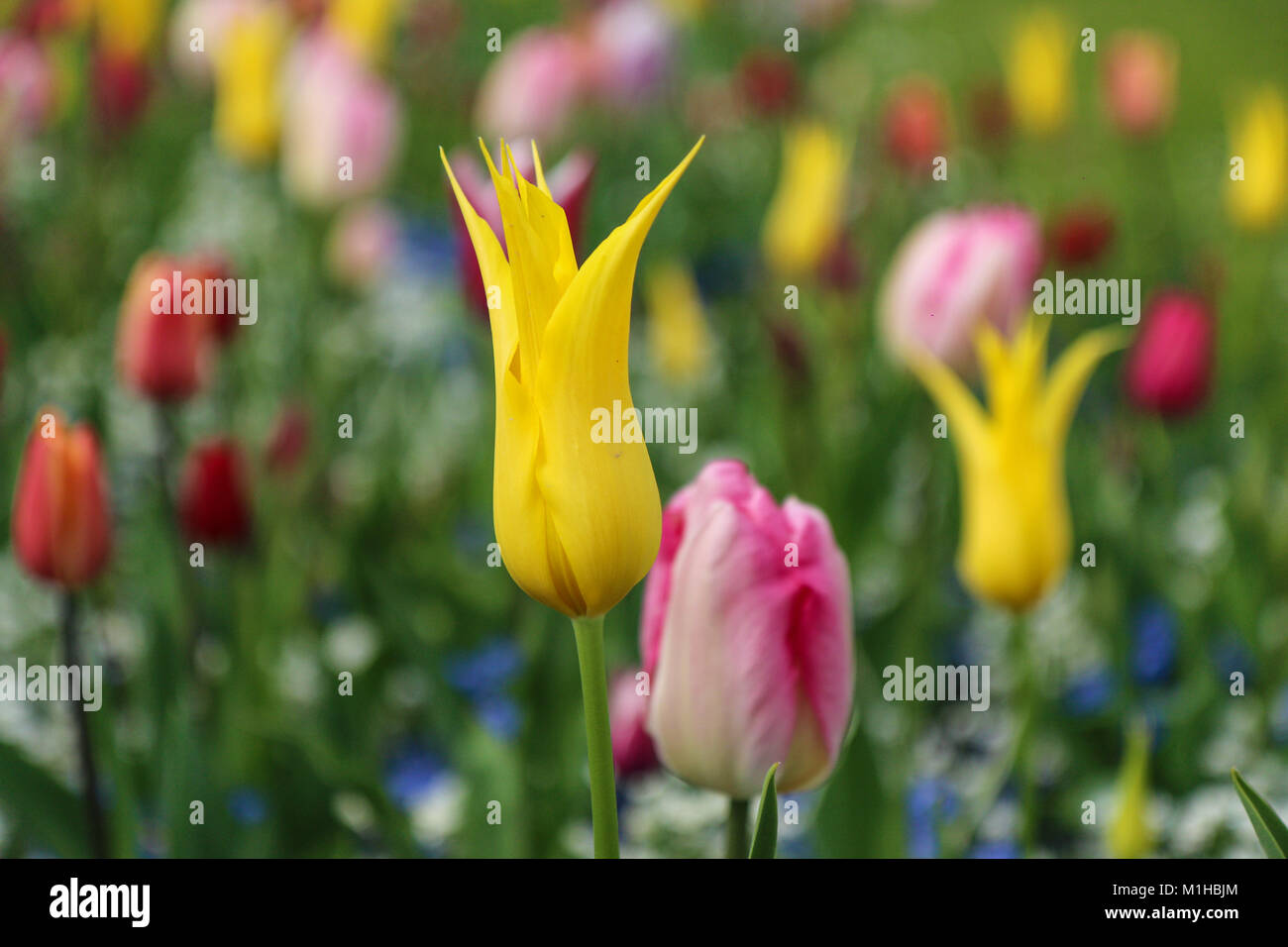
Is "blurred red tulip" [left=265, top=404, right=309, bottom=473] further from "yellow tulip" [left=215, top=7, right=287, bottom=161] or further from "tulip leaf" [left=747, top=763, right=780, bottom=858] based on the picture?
"tulip leaf" [left=747, top=763, right=780, bottom=858]

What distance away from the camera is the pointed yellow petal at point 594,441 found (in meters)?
0.40

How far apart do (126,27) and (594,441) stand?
161 centimetres

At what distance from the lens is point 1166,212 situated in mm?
2066

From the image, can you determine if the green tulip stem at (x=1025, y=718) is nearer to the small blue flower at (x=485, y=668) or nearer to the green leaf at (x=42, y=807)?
the small blue flower at (x=485, y=668)

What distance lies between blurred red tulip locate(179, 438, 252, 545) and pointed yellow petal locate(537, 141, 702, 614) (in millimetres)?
614

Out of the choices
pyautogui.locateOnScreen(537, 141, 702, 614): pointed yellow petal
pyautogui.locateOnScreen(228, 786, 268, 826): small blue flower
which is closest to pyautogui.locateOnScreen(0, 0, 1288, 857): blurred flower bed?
pyautogui.locateOnScreen(228, 786, 268, 826): small blue flower

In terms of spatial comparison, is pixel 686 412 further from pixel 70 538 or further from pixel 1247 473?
pixel 70 538

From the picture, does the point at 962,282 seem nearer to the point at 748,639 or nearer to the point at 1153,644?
the point at 1153,644

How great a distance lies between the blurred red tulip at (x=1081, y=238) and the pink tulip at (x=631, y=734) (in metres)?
0.92

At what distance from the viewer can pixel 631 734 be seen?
778mm

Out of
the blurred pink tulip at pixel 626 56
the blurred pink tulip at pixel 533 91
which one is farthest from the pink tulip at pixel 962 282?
the blurred pink tulip at pixel 626 56

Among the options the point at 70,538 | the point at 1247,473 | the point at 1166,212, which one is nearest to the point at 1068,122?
the point at 1166,212

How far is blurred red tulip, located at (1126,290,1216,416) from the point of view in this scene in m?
1.12
